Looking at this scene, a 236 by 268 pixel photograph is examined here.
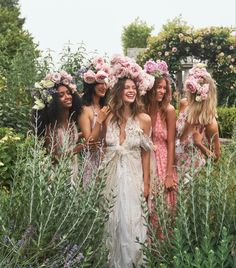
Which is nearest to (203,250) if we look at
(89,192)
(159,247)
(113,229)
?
(159,247)

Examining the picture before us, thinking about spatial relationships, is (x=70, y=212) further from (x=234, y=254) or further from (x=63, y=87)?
(x=63, y=87)

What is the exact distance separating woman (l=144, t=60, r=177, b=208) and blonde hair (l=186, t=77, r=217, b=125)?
0.61ft

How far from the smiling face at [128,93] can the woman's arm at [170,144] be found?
51 cm

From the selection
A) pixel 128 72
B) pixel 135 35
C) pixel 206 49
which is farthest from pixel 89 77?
pixel 135 35

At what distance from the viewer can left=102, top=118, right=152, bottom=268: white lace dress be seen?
480 centimetres

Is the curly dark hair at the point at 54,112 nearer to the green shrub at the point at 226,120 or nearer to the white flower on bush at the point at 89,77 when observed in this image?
the white flower on bush at the point at 89,77

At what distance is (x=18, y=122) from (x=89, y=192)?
4.93 m

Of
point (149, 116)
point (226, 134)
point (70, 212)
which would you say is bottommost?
point (226, 134)

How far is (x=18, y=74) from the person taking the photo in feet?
32.0

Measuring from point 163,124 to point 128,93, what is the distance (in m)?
0.60

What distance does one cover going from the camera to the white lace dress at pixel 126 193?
189 inches

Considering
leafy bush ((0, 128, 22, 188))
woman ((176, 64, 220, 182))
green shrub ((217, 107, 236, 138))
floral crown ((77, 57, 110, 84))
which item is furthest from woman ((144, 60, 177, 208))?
green shrub ((217, 107, 236, 138))

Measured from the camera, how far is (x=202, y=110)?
5.39 m

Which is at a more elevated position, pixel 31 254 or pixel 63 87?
pixel 63 87
